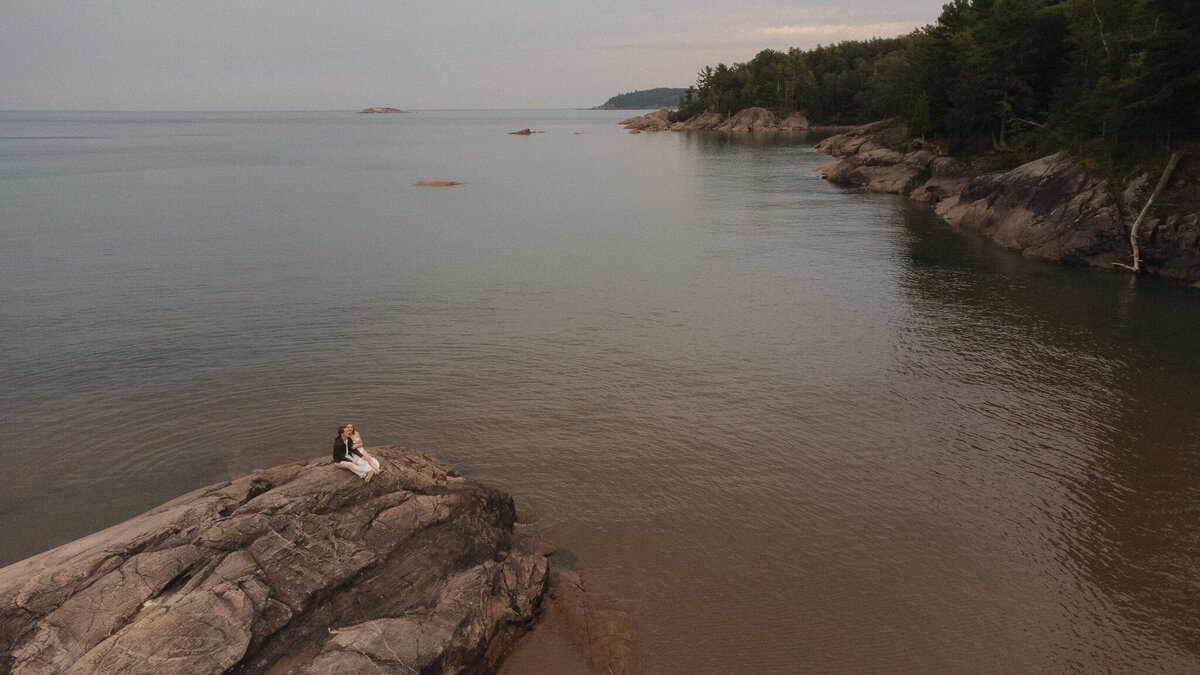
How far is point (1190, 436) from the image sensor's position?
20.2m

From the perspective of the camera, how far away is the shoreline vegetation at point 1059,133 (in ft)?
120

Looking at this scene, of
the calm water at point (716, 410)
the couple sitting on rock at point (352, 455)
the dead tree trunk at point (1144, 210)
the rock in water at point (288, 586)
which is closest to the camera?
the rock in water at point (288, 586)

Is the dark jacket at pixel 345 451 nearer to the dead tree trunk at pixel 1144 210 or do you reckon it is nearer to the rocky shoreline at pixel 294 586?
the rocky shoreline at pixel 294 586

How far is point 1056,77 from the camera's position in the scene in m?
57.6

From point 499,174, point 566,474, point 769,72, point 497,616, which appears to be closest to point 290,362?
point 566,474

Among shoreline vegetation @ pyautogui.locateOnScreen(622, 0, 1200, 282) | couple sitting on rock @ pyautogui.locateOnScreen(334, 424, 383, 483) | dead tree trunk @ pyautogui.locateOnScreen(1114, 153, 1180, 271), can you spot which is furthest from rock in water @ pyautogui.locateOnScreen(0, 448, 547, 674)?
shoreline vegetation @ pyautogui.locateOnScreen(622, 0, 1200, 282)

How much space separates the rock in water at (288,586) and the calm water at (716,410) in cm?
304

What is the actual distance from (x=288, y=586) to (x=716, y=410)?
46.0 feet

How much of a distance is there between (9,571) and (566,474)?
1129cm

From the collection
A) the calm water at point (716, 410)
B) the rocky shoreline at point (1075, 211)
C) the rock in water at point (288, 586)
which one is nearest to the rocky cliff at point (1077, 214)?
the rocky shoreline at point (1075, 211)

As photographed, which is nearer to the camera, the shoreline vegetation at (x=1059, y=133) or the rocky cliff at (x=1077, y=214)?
the rocky cliff at (x=1077, y=214)

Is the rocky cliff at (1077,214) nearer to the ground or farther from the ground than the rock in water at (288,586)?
farther from the ground

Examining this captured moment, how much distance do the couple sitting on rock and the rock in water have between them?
18cm

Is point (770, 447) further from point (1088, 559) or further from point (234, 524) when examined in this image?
point (234, 524)
